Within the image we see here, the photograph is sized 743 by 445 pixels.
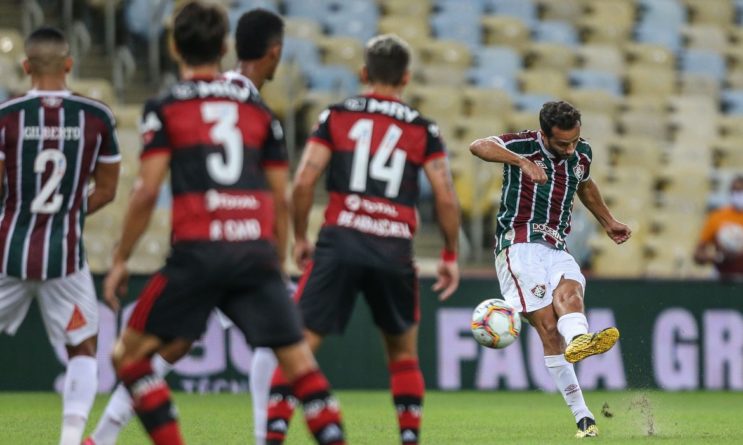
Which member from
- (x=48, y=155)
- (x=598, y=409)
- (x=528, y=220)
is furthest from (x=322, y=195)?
(x=48, y=155)

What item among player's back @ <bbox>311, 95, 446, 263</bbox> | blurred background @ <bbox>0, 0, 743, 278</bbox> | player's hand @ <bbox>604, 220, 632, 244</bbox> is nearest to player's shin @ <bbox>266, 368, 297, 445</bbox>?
player's back @ <bbox>311, 95, 446, 263</bbox>

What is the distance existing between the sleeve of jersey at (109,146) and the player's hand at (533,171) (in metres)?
2.57

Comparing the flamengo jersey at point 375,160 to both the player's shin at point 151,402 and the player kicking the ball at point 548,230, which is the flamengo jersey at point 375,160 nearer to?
the player's shin at point 151,402

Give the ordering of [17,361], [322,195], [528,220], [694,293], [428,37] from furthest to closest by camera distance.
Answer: [428,37] → [322,195] → [694,293] → [17,361] → [528,220]

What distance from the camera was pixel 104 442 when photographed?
698 centimetres

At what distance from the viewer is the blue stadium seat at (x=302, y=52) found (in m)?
17.6

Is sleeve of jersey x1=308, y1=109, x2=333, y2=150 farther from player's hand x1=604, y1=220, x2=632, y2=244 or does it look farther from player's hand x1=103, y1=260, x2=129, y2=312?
player's hand x1=604, y1=220, x2=632, y2=244

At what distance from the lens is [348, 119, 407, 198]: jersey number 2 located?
7.05 meters

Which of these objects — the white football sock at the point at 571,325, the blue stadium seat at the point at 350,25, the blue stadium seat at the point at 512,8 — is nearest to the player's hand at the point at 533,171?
the white football sock at the point at 571,325

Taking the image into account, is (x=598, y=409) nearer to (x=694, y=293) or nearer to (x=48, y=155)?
(x=694, y=293)

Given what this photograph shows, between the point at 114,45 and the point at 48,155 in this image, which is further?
the point at 114,45

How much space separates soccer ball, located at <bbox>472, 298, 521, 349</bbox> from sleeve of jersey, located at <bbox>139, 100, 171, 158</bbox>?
3516 mm

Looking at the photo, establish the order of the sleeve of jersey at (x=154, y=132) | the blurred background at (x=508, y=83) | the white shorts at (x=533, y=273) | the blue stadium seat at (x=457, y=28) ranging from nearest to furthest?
the sleeve of jersey at (x=154, y=132) → the white shorts at (x=533, y=273) → the blurred background at (x=508, y=83) → the blue stadium seat at (x=457, y=28)

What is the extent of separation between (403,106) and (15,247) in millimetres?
1974
